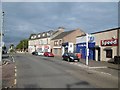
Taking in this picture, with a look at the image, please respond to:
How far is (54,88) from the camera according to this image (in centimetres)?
1205

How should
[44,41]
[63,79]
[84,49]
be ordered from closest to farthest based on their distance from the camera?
[63,79] < [84,49] < [44,41]

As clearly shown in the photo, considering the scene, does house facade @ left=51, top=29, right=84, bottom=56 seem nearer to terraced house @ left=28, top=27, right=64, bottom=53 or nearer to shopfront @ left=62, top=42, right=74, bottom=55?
shopfront @ left=62, top=42, right=74, bottom=55

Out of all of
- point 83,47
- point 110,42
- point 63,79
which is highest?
point 110,42

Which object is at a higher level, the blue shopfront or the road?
the blue shopfront

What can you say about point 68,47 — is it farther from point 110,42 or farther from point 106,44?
point 110,42

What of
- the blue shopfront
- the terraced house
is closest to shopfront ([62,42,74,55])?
the blue shopfront

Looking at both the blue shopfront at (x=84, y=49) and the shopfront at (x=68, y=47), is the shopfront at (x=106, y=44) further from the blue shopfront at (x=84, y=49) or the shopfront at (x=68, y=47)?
the shopfront at (x=68, y=47)

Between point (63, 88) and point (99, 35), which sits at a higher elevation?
point (99, 35)

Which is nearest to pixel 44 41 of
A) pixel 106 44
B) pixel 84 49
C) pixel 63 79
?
pixel 84 49

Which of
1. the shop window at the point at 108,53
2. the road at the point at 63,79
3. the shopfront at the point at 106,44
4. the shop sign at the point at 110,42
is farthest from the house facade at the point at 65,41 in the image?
the road at the point at 63,79

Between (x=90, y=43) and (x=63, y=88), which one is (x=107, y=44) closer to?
(x=90, y=43)

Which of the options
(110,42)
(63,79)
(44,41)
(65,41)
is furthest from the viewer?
(44,41)

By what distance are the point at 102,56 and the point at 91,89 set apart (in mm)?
32045

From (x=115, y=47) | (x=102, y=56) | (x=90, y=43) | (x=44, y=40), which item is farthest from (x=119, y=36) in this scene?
(x=44, y=40)
